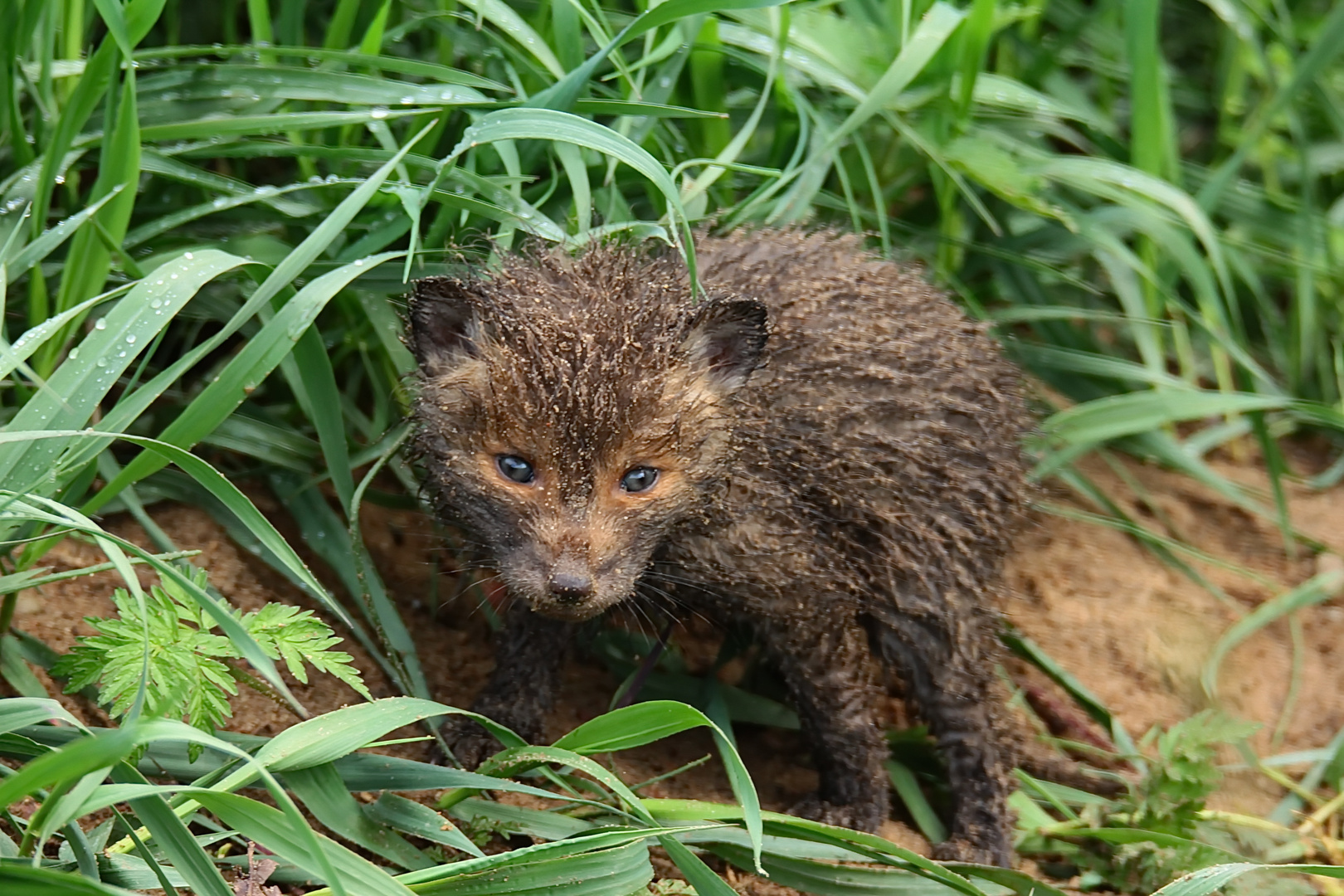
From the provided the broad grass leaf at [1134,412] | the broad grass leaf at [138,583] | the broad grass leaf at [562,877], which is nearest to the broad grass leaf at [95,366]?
the broad grass leaf at [138,583]

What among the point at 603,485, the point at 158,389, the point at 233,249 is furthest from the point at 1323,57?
the point at 158,389

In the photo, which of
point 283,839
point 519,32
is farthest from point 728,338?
point 283,839

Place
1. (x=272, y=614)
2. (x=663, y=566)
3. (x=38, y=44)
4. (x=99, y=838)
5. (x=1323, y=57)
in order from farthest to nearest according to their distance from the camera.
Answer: (x=1323, y=57)
(x=38, y=44)
(x=663, y=566)
(x=272, y=614)
(x=99, y=838)

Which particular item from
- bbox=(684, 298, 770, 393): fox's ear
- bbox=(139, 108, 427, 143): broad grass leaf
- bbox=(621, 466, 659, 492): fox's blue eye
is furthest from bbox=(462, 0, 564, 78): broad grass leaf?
bbox=(621, 466, 659, 492): fox's blue eye

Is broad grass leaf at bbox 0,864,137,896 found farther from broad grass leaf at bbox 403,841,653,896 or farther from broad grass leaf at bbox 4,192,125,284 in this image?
broad grass leaf at bbox 4,192,125,284

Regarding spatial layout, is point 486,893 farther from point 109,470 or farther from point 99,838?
point 109,470

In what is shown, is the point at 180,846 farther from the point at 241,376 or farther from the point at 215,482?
the point at 241,376

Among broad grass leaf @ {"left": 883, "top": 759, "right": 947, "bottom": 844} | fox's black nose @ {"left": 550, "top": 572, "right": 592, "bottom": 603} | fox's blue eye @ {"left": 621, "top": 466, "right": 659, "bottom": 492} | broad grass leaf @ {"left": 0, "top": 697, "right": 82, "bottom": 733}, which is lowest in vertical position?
broad grass leaf @ {"left": 883, "top": 759, "right": 947, "bottom": 844}
